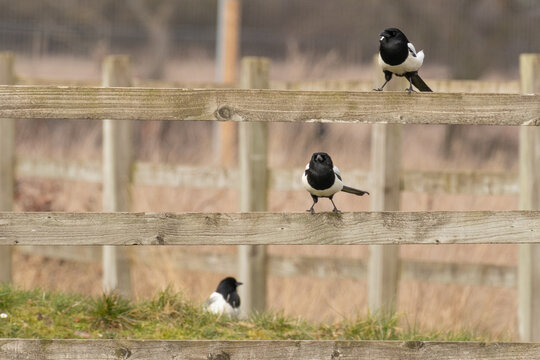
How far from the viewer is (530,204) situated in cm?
682

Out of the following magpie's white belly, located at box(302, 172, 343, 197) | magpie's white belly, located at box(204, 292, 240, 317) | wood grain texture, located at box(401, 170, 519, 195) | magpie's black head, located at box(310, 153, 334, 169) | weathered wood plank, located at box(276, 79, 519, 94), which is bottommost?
magpie's white belly, located at box(204, 292, 240, 317)

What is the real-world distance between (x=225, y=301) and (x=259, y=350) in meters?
1.95

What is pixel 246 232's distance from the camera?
4285 mm

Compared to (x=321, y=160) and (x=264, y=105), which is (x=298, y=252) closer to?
(x=321, y=160)

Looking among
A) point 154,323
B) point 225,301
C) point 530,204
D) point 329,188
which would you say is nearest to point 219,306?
point 225,301

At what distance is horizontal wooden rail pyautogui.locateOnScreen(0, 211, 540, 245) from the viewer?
423cm

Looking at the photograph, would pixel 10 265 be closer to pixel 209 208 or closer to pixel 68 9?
pixel 209 208

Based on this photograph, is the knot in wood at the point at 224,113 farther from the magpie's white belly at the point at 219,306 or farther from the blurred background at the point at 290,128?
the blurred background at the point at 290,128

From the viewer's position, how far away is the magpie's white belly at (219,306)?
582 centimetres

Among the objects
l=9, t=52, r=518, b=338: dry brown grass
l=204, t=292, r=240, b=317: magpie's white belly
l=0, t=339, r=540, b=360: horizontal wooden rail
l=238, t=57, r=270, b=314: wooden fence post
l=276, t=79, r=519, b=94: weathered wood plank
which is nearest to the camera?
l=0, t=339, r=540, b=360: horizontal wooden rail

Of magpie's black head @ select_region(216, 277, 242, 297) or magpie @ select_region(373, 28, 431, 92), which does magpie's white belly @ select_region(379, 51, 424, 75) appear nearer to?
magpie @ select_region(373, 28, 431, 92)

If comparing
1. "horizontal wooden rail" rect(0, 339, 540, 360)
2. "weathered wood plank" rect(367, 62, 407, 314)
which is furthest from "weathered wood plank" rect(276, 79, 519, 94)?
"horizontal wooden rail" rect(0, 339, 540, 360)

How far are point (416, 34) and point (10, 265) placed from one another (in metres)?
17.6

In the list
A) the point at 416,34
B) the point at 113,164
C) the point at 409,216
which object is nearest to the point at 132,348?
the point at 409,216
